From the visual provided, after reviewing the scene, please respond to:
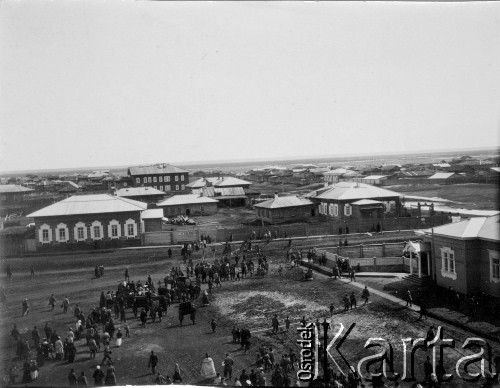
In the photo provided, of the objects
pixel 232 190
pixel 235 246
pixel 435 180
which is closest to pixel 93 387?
pixel 235 246

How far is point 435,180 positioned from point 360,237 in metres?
42.7

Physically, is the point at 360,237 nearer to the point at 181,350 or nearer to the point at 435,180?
the point at 181,350

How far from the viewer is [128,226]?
38.1 meters

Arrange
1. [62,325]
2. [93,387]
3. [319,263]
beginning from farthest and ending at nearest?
[319,263], [62,325], [93,387]

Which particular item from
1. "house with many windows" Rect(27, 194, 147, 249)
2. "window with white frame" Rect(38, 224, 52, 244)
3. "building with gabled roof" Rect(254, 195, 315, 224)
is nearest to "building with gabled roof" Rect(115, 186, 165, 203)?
"house with many windows" Rect(27, 194, 147, 249)

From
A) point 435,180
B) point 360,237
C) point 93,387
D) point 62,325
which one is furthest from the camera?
point 435,180

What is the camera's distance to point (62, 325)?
2095cm

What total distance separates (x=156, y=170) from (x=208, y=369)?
43.7m

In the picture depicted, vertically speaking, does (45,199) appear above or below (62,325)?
above

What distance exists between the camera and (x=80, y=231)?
36656mm

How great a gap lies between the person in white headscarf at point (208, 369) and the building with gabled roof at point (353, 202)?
32606 mm

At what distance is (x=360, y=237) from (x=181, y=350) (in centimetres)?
2557

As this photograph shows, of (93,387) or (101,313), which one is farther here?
(101,313)

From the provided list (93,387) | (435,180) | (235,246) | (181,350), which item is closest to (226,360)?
(181,350)
